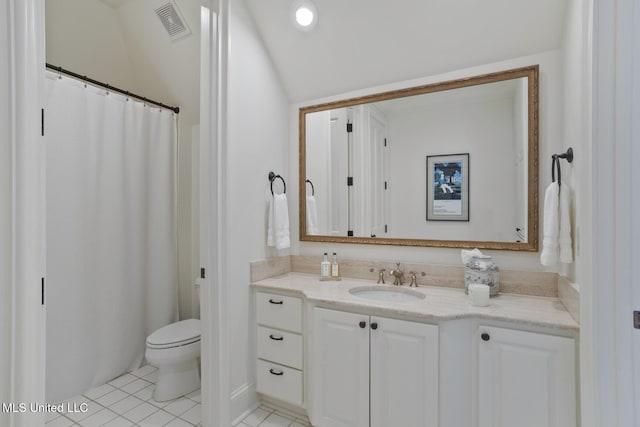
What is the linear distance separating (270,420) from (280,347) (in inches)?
17.2

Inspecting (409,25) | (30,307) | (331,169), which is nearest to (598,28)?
(409,25)

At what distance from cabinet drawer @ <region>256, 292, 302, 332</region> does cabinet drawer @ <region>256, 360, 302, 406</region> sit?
251mm

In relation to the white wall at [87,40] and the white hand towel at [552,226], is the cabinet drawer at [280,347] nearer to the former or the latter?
the white hand towel at [552,226]

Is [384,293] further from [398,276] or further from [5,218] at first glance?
[5,218]

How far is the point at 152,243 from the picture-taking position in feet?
8.47

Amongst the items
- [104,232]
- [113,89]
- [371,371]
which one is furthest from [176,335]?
[113,89]

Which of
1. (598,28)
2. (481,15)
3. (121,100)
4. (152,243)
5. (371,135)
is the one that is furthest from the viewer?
(152,243)

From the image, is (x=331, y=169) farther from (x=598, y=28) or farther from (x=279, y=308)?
(x=598, y=28)

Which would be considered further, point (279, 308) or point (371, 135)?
point (371, 135)

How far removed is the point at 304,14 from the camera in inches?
73.3

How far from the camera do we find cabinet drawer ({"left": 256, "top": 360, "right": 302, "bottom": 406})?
179 cm

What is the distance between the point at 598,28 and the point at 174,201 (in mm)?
2863

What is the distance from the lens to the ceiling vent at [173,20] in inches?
85.2

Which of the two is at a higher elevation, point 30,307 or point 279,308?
point 30,307
